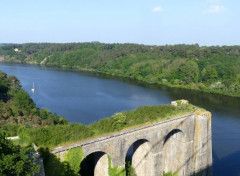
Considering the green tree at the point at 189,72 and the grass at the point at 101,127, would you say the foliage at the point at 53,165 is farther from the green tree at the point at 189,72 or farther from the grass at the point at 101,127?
the green tree at the point at 189,72

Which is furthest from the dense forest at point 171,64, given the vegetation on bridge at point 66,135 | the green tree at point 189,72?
the vegetation on bridge at point 66,135

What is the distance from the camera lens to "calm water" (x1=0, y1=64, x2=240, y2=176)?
1988 cm

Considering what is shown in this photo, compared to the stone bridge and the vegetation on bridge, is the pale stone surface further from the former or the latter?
the vegetation on bridge

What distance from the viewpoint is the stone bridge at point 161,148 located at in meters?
Result: 11.0

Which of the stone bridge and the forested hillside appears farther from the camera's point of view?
the forested hillside

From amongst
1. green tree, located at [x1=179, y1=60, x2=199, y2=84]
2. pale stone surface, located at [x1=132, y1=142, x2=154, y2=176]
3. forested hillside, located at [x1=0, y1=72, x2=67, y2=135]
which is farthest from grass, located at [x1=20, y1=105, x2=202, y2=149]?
green tree, located at [x1=179, y1=60, x2=199, y2=84]

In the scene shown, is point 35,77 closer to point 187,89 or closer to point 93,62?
point 93,62

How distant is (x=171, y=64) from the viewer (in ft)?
171

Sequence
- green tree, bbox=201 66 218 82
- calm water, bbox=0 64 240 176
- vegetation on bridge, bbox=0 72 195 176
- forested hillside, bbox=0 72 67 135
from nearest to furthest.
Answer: vegetation on bridge, bbox=0 72 195 176, forested hillside, bbox=0 72 67 135, calm water, bbox=0 64 240 176, green tree, bbox=201 66 218 82

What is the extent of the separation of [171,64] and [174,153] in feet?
129

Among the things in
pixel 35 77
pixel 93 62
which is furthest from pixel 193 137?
pixel 93 62

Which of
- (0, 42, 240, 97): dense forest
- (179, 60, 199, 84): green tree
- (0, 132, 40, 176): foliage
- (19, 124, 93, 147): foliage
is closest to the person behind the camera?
(0, 132, 40, 176): foliage

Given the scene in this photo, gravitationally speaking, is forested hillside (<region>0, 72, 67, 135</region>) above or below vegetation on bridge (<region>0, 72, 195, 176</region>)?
below

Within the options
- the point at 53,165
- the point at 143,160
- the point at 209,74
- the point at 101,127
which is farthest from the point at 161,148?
the point at 209,74
